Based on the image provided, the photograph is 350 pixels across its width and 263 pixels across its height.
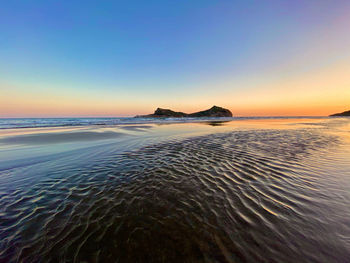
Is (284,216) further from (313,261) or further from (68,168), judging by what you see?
(68,168)

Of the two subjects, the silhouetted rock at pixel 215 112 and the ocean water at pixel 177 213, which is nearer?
the ocean water at pixel 177 213

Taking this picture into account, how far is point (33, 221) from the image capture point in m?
3.44

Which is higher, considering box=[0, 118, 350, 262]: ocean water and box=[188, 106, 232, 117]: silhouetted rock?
box=[188, 106, 232, 117]: silhouetted rock

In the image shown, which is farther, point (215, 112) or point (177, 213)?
point (215, 112)

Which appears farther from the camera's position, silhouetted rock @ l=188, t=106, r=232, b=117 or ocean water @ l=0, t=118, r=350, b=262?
silhouetted rock @ l=188, t=106, r=232, b=117

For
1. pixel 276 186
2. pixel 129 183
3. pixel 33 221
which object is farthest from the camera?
pixel 129 183

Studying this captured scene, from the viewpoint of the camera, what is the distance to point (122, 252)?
2584mm

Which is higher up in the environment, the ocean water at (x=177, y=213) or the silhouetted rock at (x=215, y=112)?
the silhouetted rock at (x=215, y=112)

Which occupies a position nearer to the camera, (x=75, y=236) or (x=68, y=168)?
(x=75, y=236)

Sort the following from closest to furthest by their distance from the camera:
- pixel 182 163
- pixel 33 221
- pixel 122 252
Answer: pixel 122 252
pixel 33 221
pixel 182 163

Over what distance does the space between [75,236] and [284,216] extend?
515 cm

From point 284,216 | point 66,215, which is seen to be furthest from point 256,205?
point 66,215

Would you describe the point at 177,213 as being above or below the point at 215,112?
below

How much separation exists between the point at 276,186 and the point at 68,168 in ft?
31.2
